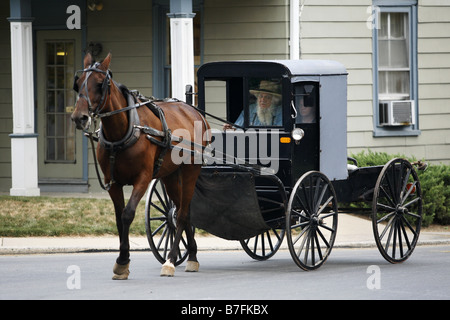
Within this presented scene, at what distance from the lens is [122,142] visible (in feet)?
30.4

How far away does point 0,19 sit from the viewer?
1828cm

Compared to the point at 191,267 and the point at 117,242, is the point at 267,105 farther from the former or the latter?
the point at 117,242

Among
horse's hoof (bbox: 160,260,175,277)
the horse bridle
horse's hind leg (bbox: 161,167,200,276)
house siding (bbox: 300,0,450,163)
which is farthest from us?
house siding (bbox: 300,0,450,163)

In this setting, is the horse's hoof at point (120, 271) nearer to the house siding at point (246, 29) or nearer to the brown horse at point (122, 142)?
the brown horse at point (122, 142)

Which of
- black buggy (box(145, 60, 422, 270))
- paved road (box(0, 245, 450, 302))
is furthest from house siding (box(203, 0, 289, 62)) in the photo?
paved road (box(0, 245, 450, 302))

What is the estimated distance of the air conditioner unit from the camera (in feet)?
58.4

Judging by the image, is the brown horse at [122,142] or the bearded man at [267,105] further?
the bearded man at [267,105]

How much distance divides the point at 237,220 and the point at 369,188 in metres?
2.06

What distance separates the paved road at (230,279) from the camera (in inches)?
344

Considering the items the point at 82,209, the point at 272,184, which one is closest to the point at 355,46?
the point at 82,209

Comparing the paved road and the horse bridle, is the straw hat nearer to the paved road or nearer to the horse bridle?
the paved road

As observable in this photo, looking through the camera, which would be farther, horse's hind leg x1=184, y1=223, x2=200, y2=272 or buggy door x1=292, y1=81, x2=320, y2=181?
buggy door x1=292, y1=81, x2=320, y2=181

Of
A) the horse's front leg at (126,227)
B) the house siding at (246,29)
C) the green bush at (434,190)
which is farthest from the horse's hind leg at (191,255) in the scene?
the house siding at (246,29)

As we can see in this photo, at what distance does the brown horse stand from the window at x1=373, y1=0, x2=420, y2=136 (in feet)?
28.0
